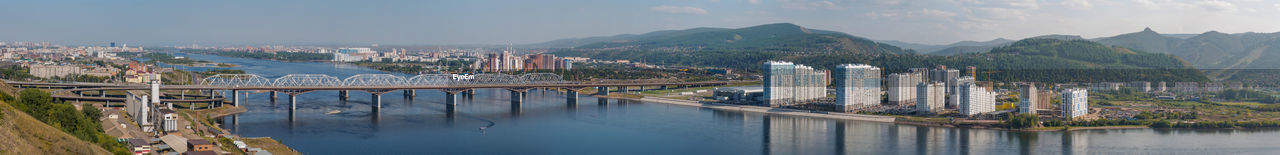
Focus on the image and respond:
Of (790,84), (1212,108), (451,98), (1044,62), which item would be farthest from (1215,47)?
(451,98)

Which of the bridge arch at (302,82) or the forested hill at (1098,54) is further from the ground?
the forested hill at (1098,54)

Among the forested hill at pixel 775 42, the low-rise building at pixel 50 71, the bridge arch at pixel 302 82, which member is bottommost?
the bridge arch at pixel 302 82

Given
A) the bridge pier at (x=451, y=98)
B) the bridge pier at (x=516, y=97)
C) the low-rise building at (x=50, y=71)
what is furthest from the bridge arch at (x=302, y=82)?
the low-rise building at (x=50, y=71)

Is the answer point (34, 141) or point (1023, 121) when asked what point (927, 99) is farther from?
point (34, 141)

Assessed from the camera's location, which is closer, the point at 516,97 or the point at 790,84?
the point at 790,84

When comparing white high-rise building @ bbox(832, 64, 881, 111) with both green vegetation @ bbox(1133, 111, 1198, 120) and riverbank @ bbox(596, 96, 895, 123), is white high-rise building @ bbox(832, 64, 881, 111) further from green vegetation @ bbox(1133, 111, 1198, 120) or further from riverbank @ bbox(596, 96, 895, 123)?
green vegetation @ bbox(1133, 111, 1198, 120)

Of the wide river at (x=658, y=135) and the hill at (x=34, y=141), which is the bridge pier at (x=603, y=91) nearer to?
the wide river at (x=658, y=135)

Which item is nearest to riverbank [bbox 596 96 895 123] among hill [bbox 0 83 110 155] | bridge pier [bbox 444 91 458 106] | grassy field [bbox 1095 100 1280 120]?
bridge pier [bbox 444 91 458 106]

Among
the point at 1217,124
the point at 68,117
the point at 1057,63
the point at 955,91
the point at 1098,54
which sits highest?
the point at 1098,54
